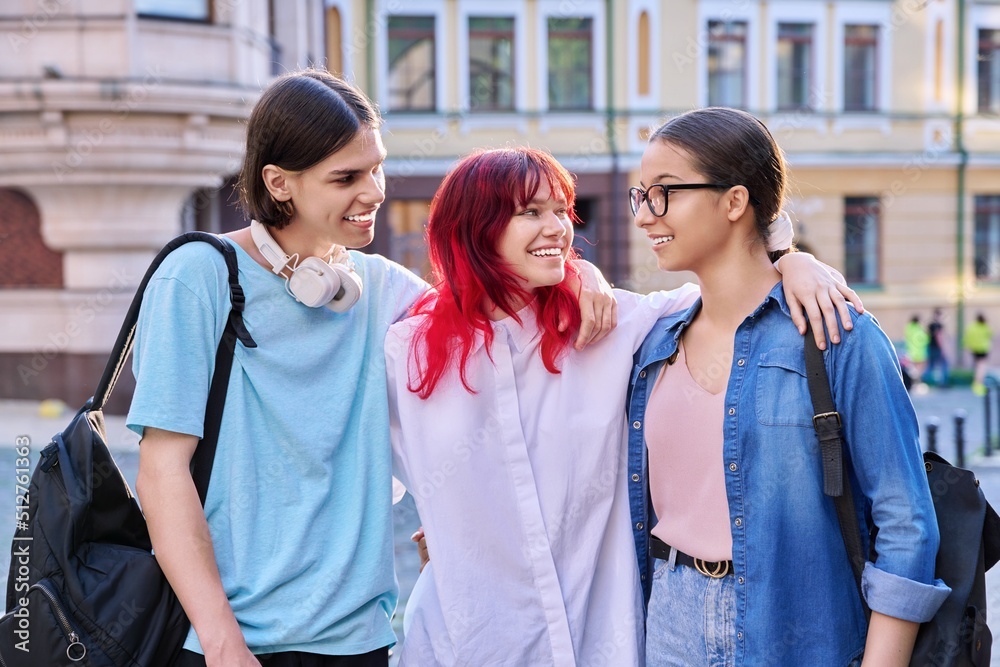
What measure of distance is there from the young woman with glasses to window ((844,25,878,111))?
21.4m

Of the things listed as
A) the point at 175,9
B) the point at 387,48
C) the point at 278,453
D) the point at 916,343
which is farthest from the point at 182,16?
the point at 916,343

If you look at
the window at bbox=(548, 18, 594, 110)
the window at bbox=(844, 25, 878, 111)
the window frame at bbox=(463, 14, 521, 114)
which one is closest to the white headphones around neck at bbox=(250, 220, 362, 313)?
the window frame at bbox=(463, 14, 521, 114)

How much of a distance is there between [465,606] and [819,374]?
40.3 inches

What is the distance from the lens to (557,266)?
2.74 meters

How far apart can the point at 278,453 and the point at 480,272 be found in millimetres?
693

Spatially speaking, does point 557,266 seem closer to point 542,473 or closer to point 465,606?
point 542,473

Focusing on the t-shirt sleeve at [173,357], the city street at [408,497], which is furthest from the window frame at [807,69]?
the t-shirt sleeve at [173,357]

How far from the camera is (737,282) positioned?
2646 millimetres

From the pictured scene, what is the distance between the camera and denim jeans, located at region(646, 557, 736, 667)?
249cm

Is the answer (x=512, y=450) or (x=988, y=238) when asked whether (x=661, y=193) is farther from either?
(x=988, y=238)

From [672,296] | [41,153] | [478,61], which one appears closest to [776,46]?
[478,61]

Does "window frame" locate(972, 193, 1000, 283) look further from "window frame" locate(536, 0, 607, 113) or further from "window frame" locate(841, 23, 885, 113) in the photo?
"window frame" locate(536, 0, 607, 113)

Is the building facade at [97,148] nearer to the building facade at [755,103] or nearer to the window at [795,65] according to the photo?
the building facade at [755,103]

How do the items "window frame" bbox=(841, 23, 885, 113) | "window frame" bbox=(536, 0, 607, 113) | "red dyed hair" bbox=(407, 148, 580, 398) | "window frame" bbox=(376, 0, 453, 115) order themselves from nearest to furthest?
1. "red dyed hair" bbox=(407, 148, 580, 398)
2. "window frame" bbox=(376, 0, 453, 115)
3. "window frame" bbox=(536, 0, 607, 113)
4. "window frame" bbox=(841, 23, 885, 113)
